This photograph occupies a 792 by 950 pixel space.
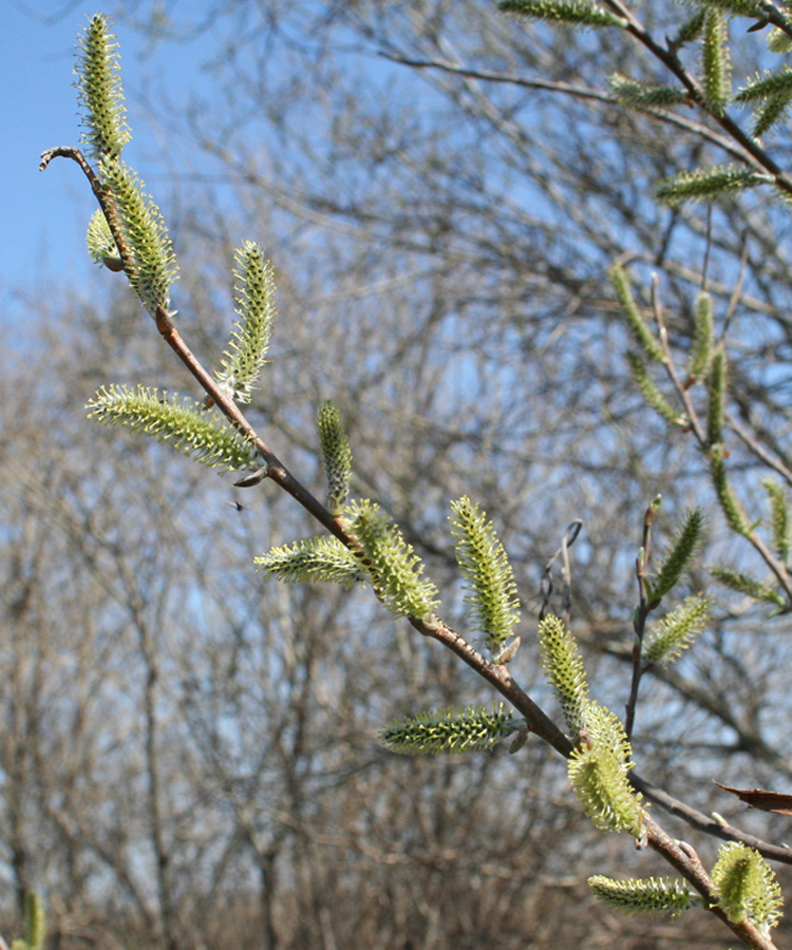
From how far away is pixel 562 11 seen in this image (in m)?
1.65

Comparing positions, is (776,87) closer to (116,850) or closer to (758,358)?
(758,358)

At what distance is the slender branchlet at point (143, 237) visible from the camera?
0.98m

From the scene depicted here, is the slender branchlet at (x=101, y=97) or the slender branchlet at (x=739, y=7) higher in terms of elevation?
the slender branchlet at (x=739, y=7)

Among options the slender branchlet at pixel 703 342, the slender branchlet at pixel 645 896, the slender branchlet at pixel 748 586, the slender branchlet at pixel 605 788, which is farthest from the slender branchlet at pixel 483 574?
the slender branchlet at pixel 703 342

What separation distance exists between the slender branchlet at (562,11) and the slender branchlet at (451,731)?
1.29 meters

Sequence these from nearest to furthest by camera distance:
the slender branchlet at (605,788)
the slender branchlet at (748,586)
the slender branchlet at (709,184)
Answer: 1. the slender branchlet at (605,788)
2. the slender branchlet at (709,184)
3. the slender branchlet at (748,586)

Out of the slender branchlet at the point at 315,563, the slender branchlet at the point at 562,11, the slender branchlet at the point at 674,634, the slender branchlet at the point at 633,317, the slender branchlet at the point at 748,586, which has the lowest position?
the slender branchlet at the point at 674,634

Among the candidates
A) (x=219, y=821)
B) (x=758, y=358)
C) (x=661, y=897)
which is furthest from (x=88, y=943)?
(x=661, y=897)

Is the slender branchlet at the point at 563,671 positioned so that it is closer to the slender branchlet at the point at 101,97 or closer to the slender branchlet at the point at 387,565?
the slender branchlet at the point at 387,565

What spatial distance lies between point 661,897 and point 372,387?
280 inches

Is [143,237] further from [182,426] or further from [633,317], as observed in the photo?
[633,317]

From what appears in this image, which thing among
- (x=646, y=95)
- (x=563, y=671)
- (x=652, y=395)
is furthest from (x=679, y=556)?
(x=646, y=95)

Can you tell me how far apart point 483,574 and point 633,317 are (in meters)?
1.29

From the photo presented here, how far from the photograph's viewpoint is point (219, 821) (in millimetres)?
9039
